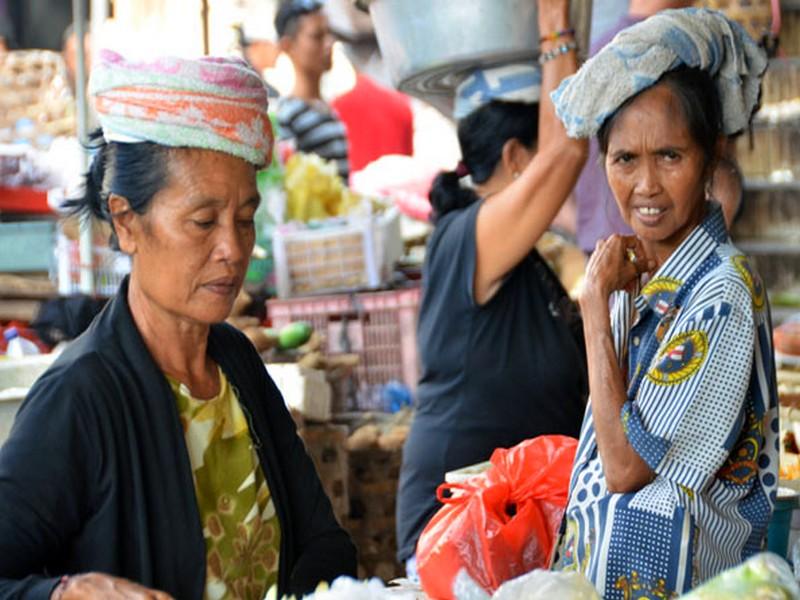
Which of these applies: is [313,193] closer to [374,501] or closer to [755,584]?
[374,501]

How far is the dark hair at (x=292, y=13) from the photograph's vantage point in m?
7.05

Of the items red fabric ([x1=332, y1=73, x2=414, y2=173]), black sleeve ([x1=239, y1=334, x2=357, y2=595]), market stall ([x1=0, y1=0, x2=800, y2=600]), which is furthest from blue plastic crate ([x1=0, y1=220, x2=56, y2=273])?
red fabric ([x1=332, y1=73, x2=414, y2=173])

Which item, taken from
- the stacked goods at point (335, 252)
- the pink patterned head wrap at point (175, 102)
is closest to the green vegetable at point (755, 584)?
the pink patterned head wrap at point (175, 102)

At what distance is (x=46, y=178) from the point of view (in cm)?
556

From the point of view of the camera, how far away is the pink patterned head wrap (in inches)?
75.2

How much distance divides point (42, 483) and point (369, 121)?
21.9 feet

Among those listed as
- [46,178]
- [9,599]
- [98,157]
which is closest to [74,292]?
[46,178]

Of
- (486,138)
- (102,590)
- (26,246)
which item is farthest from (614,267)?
(26,246)

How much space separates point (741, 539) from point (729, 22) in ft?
2.83

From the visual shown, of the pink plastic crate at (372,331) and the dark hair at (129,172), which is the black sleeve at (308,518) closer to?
the dark hair at (129,172)

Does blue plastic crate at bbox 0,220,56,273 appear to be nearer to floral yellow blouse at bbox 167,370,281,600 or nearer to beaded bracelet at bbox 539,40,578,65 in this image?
beaded bracelet at bbox 539,40,578,65

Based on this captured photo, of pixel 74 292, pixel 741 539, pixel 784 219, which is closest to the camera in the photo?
pixel 741 539

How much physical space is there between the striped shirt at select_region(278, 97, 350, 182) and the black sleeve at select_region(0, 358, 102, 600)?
5.03m

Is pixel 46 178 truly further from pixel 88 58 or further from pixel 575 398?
pixel 575 398
